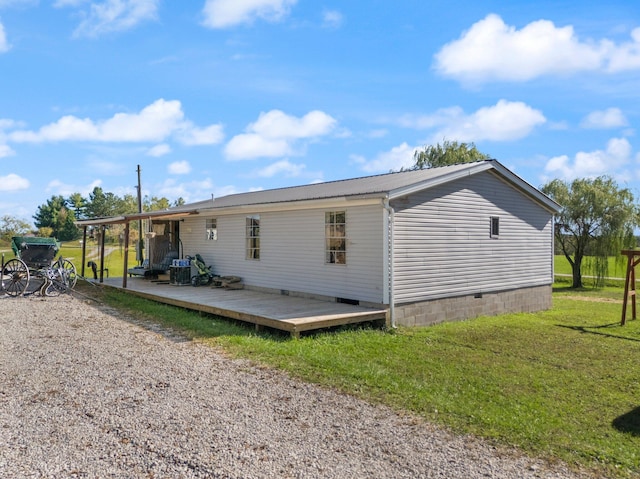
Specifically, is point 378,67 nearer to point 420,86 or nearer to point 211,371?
point 420,86

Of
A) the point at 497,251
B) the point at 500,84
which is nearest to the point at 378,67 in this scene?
the point at 500,84

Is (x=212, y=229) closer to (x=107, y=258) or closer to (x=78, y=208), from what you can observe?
(x=107, y=258)

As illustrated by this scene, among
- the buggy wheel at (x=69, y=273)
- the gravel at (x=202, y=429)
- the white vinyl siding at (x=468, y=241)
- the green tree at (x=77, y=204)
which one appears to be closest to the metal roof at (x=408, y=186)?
the white vinyl siding at (x=468, y=241)

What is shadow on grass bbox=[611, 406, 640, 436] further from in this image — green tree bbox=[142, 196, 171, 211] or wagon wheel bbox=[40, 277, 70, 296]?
green tree bbox=[142, 196, 171, 211]

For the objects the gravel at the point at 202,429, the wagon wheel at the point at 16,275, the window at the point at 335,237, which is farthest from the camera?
the wagon wheel at the point at 16,275

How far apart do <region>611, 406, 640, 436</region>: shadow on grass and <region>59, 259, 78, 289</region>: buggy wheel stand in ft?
40.8

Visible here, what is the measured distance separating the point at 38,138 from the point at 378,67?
1776 cm

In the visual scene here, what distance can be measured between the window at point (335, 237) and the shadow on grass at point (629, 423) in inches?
221

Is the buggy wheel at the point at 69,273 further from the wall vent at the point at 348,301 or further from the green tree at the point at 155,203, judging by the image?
the green tree at the point at 155,203

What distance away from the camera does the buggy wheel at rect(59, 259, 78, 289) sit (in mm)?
12047

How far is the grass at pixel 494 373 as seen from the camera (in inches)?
146

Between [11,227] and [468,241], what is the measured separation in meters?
42.0

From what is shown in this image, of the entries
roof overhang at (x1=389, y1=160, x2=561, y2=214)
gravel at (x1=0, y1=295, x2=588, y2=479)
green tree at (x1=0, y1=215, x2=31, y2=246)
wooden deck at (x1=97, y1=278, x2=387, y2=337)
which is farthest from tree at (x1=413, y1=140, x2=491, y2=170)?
green tree at (x1=0, y1=215, x2=31, y2=246)

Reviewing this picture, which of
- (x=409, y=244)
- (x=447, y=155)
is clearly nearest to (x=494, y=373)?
(x=409, y=244)
